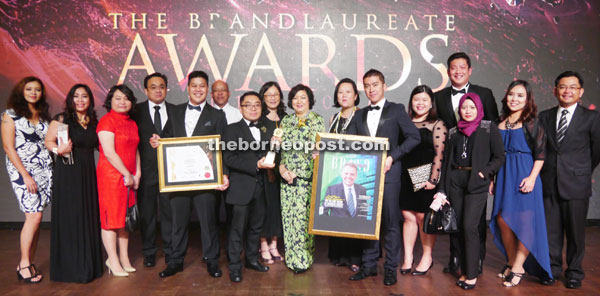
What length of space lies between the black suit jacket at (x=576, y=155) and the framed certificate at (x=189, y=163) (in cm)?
313

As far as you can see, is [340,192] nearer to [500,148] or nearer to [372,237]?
[372,237]

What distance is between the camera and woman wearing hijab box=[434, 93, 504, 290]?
362 centimetres

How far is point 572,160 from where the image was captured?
12.8 feet

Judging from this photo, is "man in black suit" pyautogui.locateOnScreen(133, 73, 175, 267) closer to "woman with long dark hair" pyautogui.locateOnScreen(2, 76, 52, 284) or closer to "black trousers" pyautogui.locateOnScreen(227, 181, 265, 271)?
"black trousers" pyautogui.locateOnScreen(227, 181, 265, 271)

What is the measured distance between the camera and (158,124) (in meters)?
4.39

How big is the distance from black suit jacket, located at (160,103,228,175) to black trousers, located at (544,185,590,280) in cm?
313

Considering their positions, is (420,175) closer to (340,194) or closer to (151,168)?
(340,194)

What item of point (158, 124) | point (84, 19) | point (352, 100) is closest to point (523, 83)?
point (352, 100)

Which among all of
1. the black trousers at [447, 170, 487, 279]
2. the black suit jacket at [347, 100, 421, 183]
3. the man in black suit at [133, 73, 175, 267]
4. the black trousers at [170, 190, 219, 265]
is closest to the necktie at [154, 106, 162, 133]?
the man in black suit at [133, 73, 175, 267]

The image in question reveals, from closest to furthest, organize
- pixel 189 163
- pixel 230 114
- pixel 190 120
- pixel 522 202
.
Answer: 1. pixel 522 202
2. pixel 189 163
3. pixel 190 120
4. pixel 230 114

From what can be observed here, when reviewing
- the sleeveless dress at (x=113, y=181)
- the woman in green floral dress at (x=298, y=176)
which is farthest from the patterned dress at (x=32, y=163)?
the woman in green floral dress at (x=298, y=176)

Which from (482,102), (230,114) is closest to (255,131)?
(230,114)

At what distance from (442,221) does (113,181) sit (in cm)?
301

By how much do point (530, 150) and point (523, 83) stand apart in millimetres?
600
